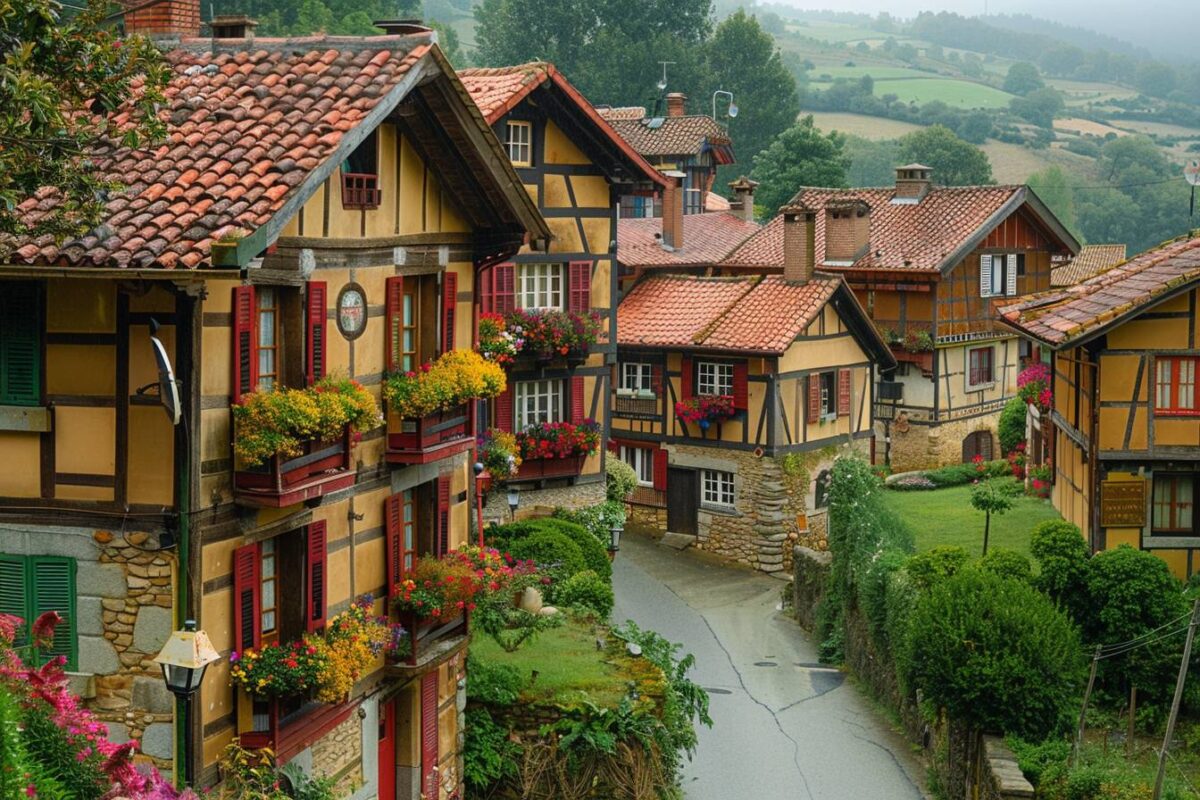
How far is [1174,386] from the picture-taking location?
2655 cm

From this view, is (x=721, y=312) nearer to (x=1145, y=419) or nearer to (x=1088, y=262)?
(x=1145, y=419)

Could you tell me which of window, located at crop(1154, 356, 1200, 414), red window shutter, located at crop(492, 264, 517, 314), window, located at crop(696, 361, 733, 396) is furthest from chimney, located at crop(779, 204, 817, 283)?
window, located at crop(1154, 356, 1200, 414)

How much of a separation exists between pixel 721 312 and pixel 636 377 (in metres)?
2.74

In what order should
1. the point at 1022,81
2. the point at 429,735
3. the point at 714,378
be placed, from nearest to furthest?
the point at 429,735, the point at 714,378, the point at 1022,81

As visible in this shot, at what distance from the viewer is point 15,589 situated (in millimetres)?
15469

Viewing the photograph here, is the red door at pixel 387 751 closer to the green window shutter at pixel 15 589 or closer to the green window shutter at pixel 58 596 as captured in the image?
the green window shutter at pixel 58 596

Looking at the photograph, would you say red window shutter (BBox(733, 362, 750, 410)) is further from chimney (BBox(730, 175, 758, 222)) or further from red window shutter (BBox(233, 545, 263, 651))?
red window shutter (BBox(233, 545, 263, 651))

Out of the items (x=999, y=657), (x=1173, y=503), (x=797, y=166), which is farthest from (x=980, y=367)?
(x=999, y=657)

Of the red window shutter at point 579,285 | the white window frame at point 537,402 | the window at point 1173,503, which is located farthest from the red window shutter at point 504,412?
the window at point 1173,503

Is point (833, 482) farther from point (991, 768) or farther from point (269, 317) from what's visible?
point (269, 317)

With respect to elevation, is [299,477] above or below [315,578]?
above

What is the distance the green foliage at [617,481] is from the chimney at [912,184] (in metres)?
18.3

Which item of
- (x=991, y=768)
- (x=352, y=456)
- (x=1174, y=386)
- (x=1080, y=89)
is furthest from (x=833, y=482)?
(x=1080, y=89)

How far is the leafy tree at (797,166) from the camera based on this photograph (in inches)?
2768
